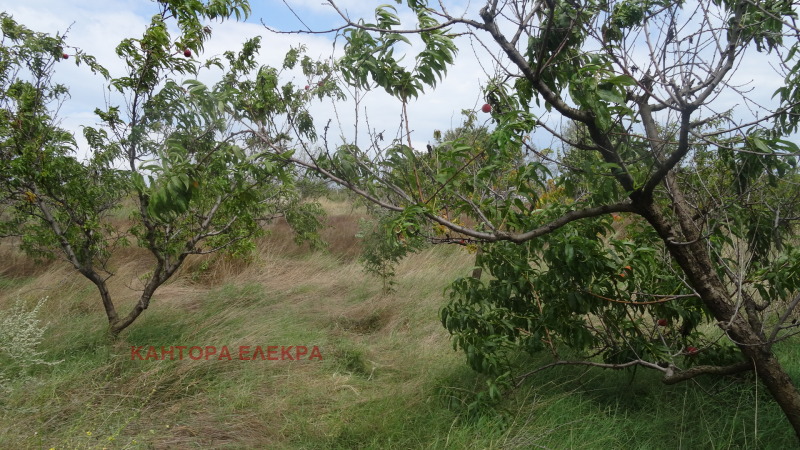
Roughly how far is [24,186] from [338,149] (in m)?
3.18

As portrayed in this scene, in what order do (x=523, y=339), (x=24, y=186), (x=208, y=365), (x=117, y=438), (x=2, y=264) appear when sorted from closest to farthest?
(x=117, y=438)
(x=523, y=339)
(x=208, y=365)
(x=24, y=186)
(x=2, y=264)

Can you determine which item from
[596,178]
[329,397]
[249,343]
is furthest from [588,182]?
[249,343]

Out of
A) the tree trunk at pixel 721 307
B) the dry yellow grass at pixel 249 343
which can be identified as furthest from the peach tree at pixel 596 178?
the dry yellow grass at pixel 249 343

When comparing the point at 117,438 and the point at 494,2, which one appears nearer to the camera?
the point at 494,2

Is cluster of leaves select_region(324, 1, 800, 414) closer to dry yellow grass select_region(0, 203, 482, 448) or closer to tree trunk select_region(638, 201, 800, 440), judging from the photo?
tree trunk select_region(638, 201, 800, 440)

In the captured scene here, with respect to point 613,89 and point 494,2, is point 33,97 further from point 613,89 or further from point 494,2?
point 613,89

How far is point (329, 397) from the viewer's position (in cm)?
345

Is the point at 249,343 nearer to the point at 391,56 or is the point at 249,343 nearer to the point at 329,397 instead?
the point at 329,397

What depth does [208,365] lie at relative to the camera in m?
3.82

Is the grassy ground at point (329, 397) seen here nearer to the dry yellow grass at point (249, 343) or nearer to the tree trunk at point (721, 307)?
the dry yellow grass at point (249, 343)

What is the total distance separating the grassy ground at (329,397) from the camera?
282cm

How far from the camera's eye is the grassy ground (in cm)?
282

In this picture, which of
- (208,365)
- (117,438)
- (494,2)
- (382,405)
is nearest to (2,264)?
(208,365)

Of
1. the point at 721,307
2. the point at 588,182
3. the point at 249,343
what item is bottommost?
the point at 249,343
